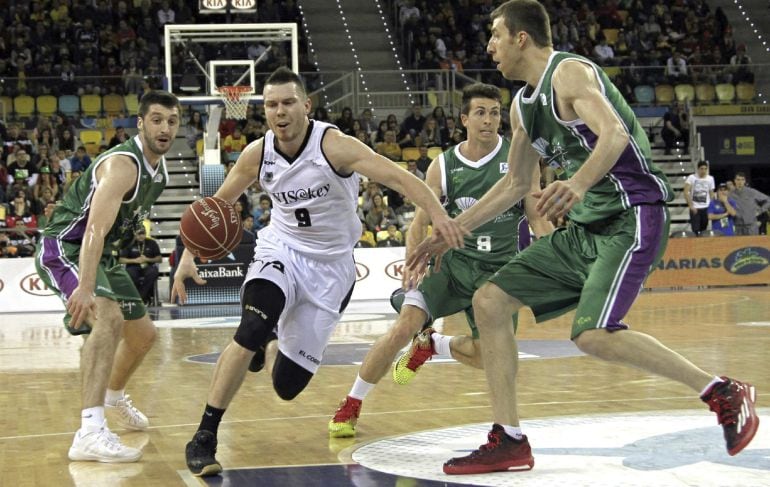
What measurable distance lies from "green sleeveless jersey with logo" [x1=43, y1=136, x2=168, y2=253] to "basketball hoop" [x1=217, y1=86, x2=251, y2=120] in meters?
12.5

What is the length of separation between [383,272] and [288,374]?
38.0ft

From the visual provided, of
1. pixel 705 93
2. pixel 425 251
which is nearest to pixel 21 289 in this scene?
pixel 425 251

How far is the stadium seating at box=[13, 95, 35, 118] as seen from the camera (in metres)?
20.8

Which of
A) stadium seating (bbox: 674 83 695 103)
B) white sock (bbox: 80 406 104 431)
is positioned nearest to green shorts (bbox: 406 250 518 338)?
white sock (bbox: 80 406 104 431)

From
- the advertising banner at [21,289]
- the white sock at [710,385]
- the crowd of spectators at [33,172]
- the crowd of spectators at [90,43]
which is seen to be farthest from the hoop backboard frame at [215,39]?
the white sock at [710,385]

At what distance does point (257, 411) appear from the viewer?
7035 mm

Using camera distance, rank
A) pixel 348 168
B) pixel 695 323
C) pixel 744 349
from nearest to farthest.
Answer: pixel 348 168 < pixel 744 349 < pixel 695 323

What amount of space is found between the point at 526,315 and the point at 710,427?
8.33m

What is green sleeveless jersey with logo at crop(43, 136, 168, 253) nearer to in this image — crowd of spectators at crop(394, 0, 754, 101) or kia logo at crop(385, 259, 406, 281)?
kia logo at crop(385, 259, 406, 281)

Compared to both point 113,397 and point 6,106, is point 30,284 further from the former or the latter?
point 113,397

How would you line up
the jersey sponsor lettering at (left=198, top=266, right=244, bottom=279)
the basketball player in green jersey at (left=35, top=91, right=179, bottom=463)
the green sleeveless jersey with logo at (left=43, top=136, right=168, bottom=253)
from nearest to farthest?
the basketball player in green jersey at (left=35, top=91, right=179, bottom=463), the green sleeveless jersey with logo at (left=43, top=136, right=168, bottom=253), the jersey sponsor lettering at (left=198, top=266, right=244, bottom=279)

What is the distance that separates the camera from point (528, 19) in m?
5.08

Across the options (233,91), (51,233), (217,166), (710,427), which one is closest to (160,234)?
(217,166)

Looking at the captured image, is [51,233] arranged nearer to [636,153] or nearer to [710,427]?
[636,153]
